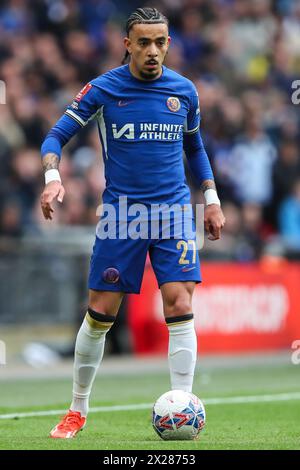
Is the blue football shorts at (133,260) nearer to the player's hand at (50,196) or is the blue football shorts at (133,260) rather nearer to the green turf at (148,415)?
the player's hand at (50,196)

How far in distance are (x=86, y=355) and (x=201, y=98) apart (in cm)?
1125

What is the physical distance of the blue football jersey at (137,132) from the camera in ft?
25.4

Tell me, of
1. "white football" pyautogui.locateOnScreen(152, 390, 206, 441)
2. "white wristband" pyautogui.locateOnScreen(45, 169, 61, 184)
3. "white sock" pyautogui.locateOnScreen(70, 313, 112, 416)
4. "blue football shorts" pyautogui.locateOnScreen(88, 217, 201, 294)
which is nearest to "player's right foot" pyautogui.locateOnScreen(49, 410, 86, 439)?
"white sock" pyautogui.locateOnScreen(70, 313, 112, 416)

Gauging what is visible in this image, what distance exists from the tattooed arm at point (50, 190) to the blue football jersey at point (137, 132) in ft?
1.01

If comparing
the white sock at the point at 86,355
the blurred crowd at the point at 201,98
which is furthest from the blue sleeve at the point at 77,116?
the blurred crowd at the point at 201,98

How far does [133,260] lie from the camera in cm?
771

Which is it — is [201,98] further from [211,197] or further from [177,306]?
[177,306]

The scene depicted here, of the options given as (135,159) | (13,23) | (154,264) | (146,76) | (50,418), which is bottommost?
(50,418)

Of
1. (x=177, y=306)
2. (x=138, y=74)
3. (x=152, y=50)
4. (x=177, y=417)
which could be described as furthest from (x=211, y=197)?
(x=177, y=417)

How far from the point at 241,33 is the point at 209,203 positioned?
1339cm

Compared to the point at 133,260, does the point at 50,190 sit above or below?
above
